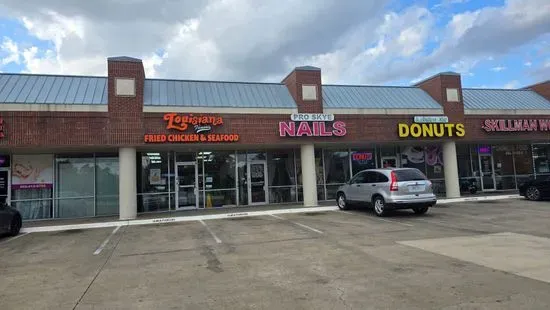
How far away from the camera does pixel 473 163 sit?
981 inches

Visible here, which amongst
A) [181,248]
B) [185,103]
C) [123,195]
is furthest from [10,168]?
[181,248]

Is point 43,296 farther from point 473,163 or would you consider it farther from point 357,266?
point 473,163

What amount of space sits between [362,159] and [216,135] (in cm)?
902

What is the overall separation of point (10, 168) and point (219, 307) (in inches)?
666

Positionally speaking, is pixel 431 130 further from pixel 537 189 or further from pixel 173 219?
pixel 173 219

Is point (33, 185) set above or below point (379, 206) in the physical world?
above

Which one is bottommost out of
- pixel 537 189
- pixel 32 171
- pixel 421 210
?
pixel 421 210

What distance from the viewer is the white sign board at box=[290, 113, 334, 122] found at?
1888cm

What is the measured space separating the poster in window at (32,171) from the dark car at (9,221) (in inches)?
191

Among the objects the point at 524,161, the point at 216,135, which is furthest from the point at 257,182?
the point at 524,161

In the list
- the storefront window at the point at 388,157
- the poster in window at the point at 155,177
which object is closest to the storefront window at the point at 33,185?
the poster in window at the point at 155,177

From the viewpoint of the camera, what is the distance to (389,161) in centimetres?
2339

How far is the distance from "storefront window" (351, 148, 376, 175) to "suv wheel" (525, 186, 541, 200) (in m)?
7.36

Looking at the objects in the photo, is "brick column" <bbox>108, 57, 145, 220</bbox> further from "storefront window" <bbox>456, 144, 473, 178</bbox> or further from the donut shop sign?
"storefront window" <bbox>456, 144, 473, 178</bbox>
